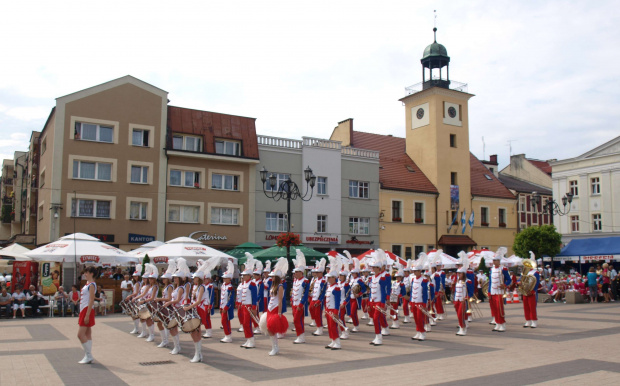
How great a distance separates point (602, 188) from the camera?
46.0 metres

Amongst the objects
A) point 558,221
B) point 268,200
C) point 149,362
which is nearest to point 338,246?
point 268,200

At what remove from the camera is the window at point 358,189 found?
4266 cm

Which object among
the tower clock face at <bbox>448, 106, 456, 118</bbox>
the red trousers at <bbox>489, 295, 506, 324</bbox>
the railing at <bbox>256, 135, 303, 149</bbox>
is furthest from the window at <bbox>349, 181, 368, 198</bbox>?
the red trousers at <bbox>489, 295, 506, 324</bbox>

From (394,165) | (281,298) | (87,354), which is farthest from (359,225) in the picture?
(87,354)

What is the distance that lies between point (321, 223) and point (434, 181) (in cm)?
1261

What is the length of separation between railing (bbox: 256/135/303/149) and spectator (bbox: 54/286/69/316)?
1915 cm

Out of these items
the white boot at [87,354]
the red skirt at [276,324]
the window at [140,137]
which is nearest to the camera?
the white boot at [87,354]

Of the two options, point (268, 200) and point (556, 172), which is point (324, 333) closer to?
point (268, 200)

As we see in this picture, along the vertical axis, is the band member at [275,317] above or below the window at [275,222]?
below

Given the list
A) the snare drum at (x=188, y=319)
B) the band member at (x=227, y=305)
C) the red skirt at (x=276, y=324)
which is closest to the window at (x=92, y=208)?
the band member at (x=227, y=305)

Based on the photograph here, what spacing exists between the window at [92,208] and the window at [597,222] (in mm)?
38836

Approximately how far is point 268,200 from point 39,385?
29636mm

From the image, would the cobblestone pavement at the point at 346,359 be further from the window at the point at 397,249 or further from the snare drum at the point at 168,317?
the window at the point at 397,249

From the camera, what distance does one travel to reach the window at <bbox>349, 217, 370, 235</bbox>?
42375 mm
